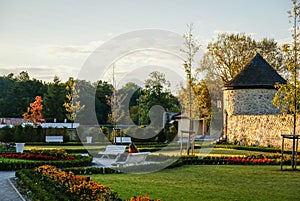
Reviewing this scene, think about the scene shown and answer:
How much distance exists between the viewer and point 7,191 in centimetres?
1050

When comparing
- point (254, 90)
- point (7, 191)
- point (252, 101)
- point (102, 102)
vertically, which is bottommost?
point (7, 191)

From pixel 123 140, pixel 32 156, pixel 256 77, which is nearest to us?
pixel 32 156

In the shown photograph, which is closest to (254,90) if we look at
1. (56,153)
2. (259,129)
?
(259,129)

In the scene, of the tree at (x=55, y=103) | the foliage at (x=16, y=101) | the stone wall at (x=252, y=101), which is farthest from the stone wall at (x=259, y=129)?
the foliage at (x=16, y=101)

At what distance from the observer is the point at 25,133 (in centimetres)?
3125

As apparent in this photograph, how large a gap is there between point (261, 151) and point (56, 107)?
26.6 metres

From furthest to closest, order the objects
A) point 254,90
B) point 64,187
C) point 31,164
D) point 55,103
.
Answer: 1. point 55,103
2. point 254,90
3. point 31,164
4. point 64,187

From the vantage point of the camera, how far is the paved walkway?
9570 mm

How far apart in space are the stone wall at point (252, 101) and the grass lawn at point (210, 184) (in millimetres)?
16478

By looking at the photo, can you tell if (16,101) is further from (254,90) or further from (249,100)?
(254,90)

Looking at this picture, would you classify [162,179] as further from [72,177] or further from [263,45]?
[263,45]

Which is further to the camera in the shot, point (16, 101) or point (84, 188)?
Result: point (16, 101)

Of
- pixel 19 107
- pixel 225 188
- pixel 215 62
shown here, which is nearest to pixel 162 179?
pixel 225 188

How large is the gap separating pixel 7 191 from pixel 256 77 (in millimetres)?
24486
